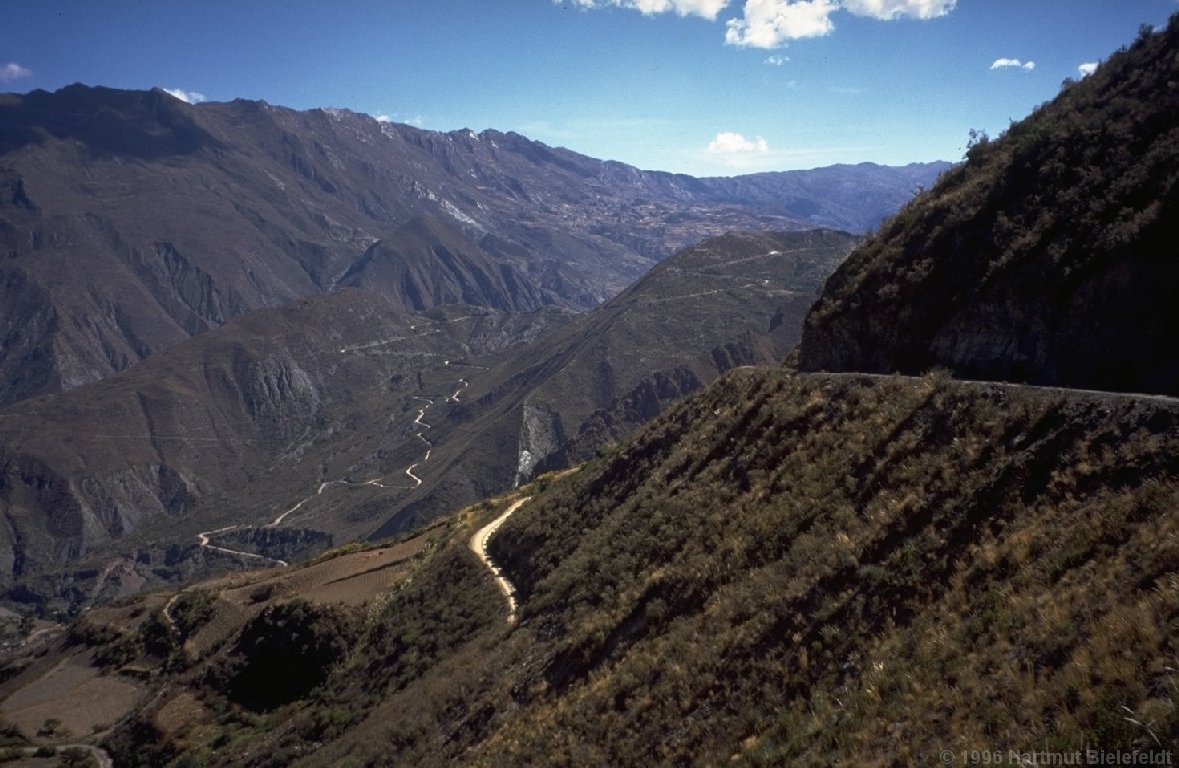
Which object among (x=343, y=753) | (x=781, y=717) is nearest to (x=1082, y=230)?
(x=781, y=717)

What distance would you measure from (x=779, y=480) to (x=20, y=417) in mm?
179489

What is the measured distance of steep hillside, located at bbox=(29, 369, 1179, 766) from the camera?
7.04m

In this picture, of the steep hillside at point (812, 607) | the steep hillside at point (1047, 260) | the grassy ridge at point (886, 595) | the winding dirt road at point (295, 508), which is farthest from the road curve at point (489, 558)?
the winding dirt road at point (295, 508)

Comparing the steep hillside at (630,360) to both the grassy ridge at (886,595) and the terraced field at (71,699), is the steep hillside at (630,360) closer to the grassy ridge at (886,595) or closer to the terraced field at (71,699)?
the terraced field at (71,699)

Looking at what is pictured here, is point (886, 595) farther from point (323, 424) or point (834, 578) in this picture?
point (323, 424)

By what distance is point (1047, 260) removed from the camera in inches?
673

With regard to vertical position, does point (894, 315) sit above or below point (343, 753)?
above

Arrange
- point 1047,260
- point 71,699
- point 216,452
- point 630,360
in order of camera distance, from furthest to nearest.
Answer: point 216,452 < point 630,360 < point 71,699 < point 1047,260

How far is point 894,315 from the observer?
20.7 meters

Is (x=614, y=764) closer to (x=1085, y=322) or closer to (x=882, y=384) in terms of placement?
(x=882, y=384)

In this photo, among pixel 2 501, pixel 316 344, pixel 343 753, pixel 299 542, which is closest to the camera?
pixel 343 753

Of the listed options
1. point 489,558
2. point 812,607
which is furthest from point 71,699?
point 812,607

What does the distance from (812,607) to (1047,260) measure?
1221 cm

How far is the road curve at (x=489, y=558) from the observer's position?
22916 millimetres
